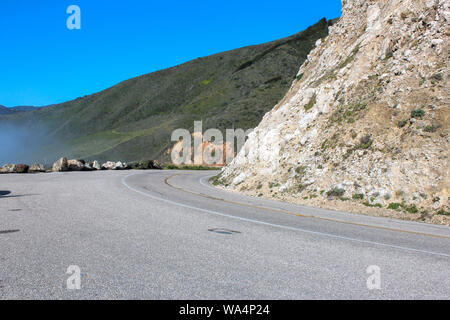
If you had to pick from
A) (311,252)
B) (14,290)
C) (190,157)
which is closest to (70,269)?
(14,290)

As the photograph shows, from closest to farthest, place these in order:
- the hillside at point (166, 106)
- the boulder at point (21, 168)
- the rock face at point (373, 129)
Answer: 1. the rock face at point (373, 129)
2. the boulder at point (21, 168)
3. the hillside at point (166, 106)

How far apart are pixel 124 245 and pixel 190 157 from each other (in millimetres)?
54380

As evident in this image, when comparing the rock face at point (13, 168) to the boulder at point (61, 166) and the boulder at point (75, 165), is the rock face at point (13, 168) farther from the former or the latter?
the boulder at point (75, 165)

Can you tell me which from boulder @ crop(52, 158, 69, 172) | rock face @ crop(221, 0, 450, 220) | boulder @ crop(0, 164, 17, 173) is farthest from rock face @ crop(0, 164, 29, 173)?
rock face @ crop(221, 0, 450, 220)

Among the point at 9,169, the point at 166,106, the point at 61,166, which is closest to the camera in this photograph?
the point at 9,169

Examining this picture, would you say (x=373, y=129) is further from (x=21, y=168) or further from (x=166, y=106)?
(x=166, y=106)

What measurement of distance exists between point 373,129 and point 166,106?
86.4 meters

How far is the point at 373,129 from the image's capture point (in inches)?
695

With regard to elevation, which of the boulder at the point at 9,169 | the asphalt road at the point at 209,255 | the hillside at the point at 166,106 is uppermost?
the hillside at the point at 166,106

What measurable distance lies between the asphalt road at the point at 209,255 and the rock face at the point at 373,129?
427 centimetres

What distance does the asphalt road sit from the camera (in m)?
4.54

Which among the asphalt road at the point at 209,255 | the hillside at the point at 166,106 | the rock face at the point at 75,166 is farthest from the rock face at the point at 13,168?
the hillside at the point at 166,106

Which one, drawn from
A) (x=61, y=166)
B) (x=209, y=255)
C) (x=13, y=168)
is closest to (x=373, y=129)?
(x=209, y=255)

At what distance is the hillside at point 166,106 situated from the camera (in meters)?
73.6
